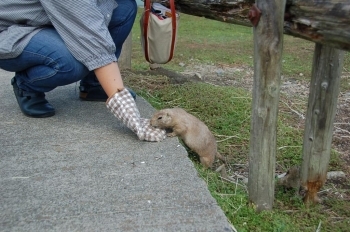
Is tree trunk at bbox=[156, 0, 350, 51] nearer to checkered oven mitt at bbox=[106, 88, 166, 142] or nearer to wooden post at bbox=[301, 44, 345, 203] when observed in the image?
wooden post at bbox=[301, 44, 345, 203]

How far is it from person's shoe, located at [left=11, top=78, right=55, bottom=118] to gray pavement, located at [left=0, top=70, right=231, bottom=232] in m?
0.05

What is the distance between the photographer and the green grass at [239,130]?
7.68 ft

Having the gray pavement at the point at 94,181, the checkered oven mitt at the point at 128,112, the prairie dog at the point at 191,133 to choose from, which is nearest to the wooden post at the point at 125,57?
the gray pavement at the point at 94,181

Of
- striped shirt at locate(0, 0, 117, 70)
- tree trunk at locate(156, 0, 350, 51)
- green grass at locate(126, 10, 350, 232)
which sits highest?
tree trunk at locate(156, 0, 350, 51)

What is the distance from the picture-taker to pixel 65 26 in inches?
107

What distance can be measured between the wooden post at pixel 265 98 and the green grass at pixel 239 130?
0.14m

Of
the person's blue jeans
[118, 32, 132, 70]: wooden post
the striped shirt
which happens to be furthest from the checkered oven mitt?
[118, 32, 132, 70]: wooden post

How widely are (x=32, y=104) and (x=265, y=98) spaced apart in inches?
63.3

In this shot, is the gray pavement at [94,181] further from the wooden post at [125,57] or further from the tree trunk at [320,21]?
the wooden post at [125,57]

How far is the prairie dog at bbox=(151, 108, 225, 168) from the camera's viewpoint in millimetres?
2844

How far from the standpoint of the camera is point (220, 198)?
2.36 meters

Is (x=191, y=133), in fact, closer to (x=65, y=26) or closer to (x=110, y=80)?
(x=110, y=80)

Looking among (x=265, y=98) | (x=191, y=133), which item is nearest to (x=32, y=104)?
(x=191, y=133)

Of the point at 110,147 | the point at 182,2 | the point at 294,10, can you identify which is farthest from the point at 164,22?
the point at 294,10
